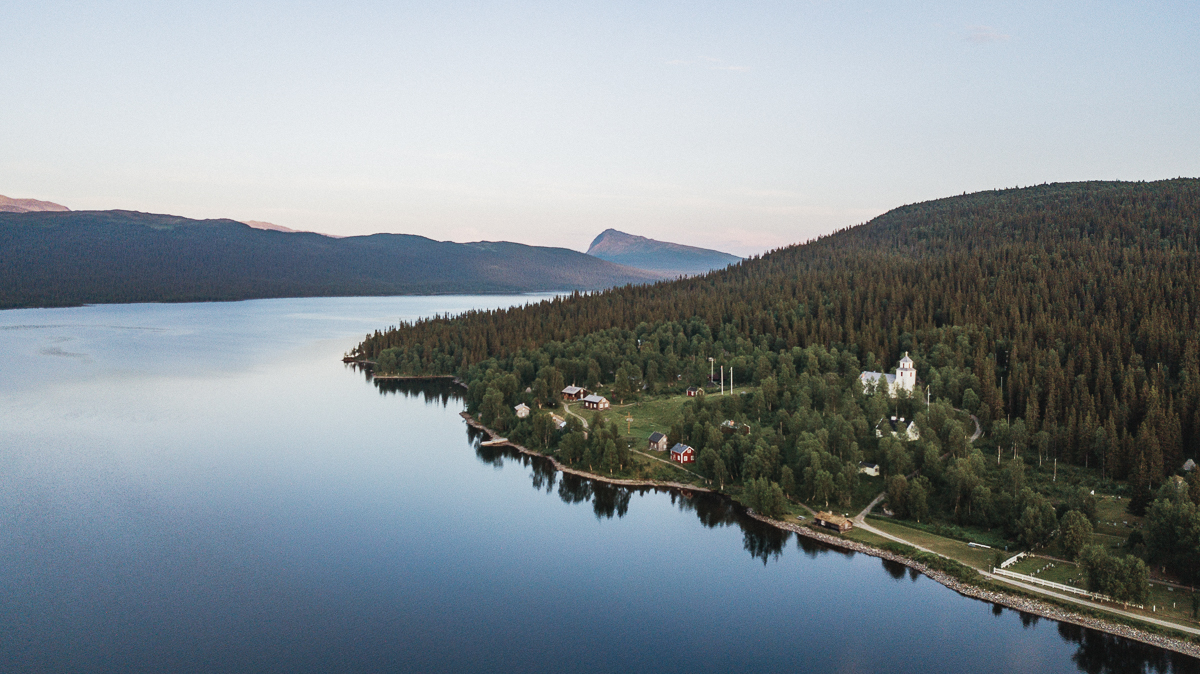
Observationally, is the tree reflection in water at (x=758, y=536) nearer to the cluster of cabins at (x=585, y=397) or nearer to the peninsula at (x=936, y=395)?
the peninsula at (x=936, y=395)

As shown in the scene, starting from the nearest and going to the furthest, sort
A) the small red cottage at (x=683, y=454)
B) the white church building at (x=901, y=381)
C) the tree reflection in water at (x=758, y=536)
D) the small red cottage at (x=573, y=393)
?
the tree reflection in water at (x=758, y=536)
the small red cottage at (x=683, y=454)
the white church building at (x=901, y=381)
the small red cottage at (x=573, y=393)

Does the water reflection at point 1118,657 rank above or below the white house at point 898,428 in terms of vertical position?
below

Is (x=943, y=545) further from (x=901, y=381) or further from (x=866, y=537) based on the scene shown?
(x=901, y=381)

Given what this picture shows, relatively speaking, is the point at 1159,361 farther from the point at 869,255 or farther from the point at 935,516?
the point at 869,255

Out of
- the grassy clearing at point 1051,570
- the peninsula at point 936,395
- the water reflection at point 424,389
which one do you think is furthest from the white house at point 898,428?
the water reflection at point 424,389

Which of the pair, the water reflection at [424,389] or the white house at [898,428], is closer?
the white house at [898,428]

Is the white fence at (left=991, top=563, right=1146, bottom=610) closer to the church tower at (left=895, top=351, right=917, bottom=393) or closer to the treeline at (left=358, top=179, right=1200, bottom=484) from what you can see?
the treeline at (left=358, top=179, right=1200, bottom=484)

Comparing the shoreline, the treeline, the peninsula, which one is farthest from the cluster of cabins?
the shoreline
